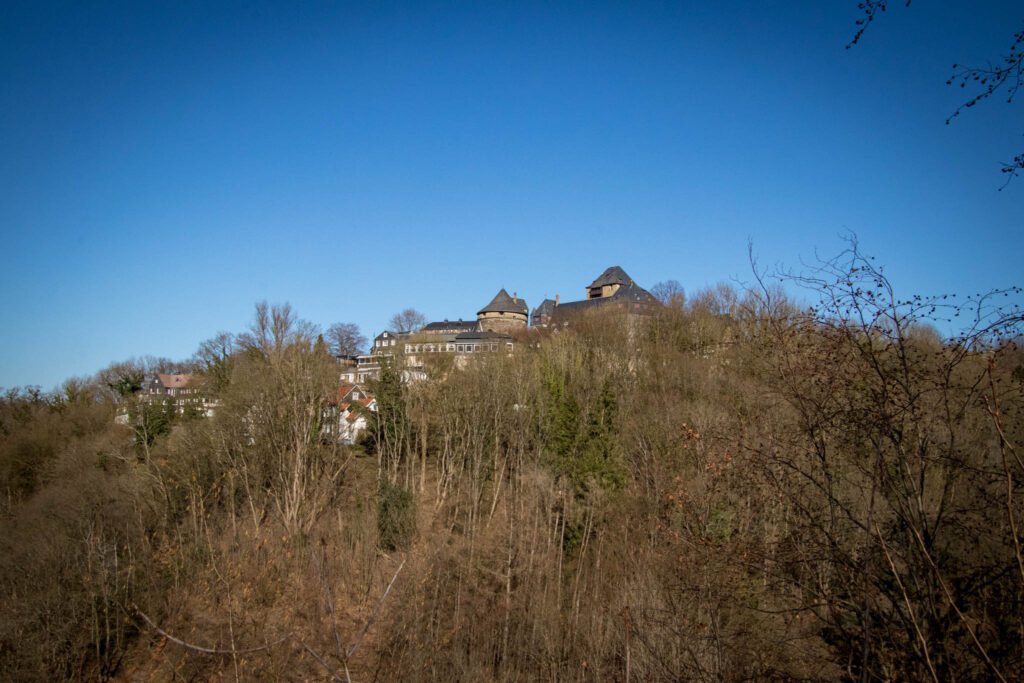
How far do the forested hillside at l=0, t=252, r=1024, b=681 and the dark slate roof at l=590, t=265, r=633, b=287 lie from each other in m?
34.5

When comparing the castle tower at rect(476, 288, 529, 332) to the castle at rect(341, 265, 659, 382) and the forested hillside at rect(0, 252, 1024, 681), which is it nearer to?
the castle at rect(341, 265, 659, 382)

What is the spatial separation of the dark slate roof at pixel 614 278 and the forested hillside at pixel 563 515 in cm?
3453

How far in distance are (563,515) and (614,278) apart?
51.8 meters

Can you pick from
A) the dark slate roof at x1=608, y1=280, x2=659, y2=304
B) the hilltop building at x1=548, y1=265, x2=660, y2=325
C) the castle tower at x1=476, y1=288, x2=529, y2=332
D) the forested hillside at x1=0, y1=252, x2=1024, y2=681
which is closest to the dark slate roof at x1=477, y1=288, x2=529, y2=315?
the castle tower at x1=476, y1=288, x2=529, y2=332

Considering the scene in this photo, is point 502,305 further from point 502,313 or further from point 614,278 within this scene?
point 614,278

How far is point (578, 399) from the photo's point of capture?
2117cm

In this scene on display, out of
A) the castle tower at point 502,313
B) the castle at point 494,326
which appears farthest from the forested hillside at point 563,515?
the castle tower at point 502,313

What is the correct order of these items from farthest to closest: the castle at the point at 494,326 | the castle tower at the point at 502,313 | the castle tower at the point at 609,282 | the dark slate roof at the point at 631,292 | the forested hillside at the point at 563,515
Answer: the castle tower at the point at 502,313 → the castle tower at the point at 609,282 → the dark slate roof at the point at 631,292 → the castle at the point at 494,326 → the forested hillside at the point at 563,515

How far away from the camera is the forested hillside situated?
373 centimetres

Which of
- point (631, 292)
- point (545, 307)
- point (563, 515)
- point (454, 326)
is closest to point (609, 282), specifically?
point (631, 292)

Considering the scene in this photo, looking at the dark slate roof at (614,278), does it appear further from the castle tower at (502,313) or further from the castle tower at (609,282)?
the castle tower at (502,313)

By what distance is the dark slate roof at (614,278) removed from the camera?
63.8m

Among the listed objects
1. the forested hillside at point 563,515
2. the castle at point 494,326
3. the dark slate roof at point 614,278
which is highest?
the dark slate roof at point 614,278

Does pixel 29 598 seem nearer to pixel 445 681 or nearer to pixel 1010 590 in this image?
pixel 445 681
